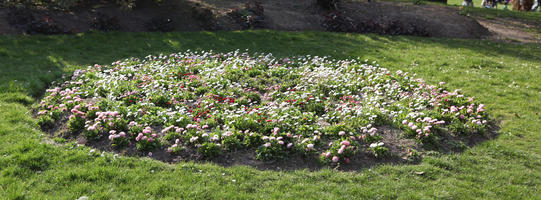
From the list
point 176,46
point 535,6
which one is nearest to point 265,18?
point 176,46

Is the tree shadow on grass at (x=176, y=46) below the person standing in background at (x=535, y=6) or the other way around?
below

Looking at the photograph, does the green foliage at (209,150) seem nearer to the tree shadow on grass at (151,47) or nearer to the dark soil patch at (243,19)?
the tree shadow on grass at (151,47)

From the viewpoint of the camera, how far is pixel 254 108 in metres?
7.09

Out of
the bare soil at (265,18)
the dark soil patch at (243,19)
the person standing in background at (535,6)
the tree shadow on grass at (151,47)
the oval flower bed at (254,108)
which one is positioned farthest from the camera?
the person standing in background at (535,6)

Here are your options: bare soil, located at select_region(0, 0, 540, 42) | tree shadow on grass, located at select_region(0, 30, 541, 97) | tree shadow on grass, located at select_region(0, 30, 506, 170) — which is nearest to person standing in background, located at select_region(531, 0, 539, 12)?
bare soil, located at select_region(0, 0, 540, 42)

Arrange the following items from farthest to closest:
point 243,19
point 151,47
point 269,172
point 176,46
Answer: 1. point 243,19
2. point 176,46
3. point 151,47
4. point 269,172

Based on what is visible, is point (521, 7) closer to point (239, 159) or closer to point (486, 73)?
point (486, 73)

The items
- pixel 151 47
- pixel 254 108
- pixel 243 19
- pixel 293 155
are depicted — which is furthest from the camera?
pixel 243 19

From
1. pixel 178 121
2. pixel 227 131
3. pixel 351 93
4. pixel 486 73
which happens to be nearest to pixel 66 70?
pixel 178 121

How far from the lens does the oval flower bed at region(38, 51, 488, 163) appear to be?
19.6ft

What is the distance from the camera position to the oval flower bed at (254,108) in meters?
5.97

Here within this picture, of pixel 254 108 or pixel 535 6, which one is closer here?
pixel 254 108

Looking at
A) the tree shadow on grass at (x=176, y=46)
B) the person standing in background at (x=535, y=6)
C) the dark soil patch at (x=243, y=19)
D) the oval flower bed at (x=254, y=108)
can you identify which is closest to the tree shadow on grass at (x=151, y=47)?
the tree shadow on grass at (x=176, y=46)

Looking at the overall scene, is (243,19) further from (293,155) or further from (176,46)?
(293,155)
